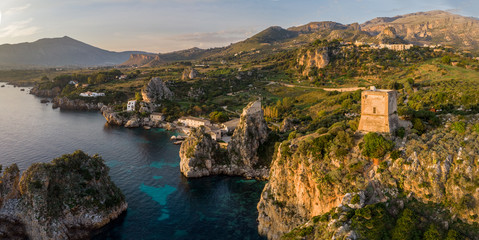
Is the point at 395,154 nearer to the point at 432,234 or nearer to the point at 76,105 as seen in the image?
the point at 432,234

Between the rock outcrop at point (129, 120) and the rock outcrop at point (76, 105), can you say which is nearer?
the rock outcrop at point (129, 120)

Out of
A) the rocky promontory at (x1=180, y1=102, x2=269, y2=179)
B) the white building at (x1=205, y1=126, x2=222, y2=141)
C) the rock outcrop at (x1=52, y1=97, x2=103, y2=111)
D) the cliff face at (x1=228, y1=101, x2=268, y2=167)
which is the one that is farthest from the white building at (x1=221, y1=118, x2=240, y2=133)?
the rock outcrop at (x1=52, y1=97, x2=103, y2=111)

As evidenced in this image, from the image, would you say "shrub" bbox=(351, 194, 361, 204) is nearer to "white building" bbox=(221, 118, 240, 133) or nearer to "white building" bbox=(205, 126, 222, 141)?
"white building" bbox=(205, 126, 222, 141)

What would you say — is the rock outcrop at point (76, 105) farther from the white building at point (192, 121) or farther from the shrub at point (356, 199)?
the shrub at point (356, 199)

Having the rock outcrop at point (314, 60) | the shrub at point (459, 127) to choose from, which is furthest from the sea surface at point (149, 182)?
the rock outcrop at point (314, 60)

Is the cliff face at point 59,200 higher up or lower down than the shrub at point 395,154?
lower down

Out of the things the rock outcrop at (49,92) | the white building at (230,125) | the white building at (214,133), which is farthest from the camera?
the rock outcrop at (49,92)
